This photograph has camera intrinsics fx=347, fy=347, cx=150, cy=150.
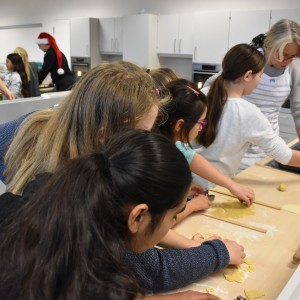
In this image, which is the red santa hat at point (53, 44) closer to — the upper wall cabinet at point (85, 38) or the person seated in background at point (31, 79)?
the person seated in background at point (31, 79)

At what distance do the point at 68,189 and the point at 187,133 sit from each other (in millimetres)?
794

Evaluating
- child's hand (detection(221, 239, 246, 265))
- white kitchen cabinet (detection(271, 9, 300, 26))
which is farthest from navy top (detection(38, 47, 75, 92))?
child's hand (detection(221, 239, 246, 265))

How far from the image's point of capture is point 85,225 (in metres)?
0.57

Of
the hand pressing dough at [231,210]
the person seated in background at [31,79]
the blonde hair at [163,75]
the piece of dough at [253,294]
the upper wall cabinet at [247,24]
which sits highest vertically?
the upper wall cabinet at [247,24]

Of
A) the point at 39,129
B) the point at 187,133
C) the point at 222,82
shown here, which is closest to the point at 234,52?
the point at 222,82

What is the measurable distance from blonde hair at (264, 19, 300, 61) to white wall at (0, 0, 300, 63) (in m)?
2.61

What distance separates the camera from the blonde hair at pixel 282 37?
1.64m

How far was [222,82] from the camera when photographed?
1511 millimetres

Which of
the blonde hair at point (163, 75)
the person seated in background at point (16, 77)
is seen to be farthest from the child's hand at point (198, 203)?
the person seated in background at point (16, 77)

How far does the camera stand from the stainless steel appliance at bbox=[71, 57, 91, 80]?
5.48 metres

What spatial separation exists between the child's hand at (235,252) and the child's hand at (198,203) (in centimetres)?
24

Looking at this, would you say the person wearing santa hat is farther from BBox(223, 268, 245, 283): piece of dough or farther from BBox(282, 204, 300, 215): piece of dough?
BBox(223, 268, 245, 283): piece of dough

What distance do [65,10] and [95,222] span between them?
6292 mm

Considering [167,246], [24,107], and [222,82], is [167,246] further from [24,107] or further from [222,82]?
[24,107]
